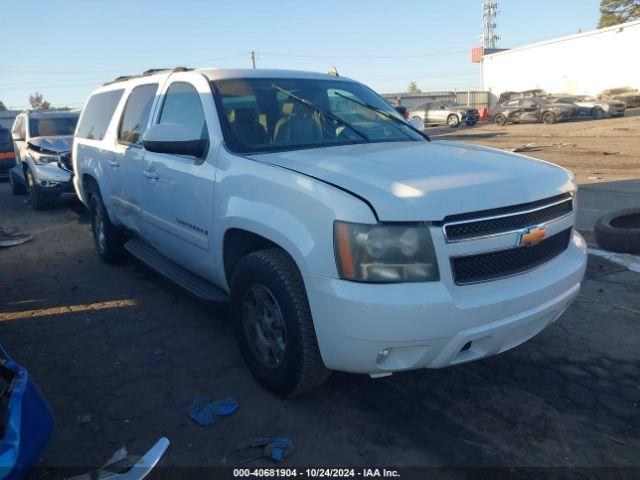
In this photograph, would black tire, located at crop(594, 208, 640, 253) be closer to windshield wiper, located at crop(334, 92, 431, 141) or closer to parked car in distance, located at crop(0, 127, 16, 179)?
windshield wiper, located at crop(334, 92, 431, 141)

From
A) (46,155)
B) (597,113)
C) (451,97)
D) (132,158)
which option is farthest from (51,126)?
(451,97)

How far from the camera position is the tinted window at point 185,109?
3.58 m

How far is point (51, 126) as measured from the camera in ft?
34.2

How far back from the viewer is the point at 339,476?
241 centimetres

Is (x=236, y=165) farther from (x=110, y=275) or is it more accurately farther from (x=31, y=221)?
(x=31, y=221)

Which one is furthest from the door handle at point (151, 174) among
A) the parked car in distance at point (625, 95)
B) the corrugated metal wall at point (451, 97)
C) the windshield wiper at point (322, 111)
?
the corrugated metal wall at point (451, 97)

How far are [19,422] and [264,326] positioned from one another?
1.36 meters

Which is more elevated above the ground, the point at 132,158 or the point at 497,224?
the point at 132,158

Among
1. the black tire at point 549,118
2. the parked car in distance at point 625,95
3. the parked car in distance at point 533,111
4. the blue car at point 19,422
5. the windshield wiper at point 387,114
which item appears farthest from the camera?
the parked car in distance at point 625,95

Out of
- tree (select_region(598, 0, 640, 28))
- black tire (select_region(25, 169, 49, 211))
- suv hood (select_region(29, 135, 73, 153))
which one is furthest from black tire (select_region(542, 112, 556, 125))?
tree (select_region(598, 0, 640, 28))

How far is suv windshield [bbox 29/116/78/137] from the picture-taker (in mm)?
10250

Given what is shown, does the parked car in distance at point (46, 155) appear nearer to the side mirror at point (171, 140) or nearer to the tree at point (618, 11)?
the side mirror at point (171, 140)

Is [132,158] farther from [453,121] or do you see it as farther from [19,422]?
[453,121]

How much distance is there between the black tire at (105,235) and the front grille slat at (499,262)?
165 inches
